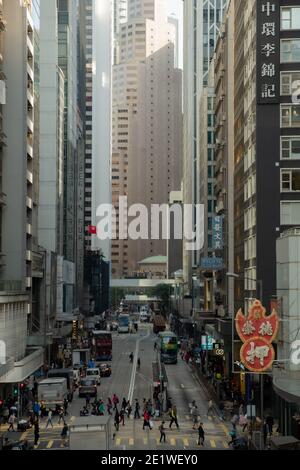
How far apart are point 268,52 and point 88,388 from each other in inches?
1054

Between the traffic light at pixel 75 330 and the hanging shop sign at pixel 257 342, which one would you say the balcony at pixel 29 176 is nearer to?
the traffic light at pixel 75 330

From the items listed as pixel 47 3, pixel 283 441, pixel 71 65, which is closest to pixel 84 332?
pixel 71 65

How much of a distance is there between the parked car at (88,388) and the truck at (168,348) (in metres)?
26.7

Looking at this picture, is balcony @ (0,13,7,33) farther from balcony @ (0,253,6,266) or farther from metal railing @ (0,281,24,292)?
metal railing @ (0,281,24,292)

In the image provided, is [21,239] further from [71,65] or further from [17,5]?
[71,65]

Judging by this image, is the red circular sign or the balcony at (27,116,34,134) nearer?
the red circular sign

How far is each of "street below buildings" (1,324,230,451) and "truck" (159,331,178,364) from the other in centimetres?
114

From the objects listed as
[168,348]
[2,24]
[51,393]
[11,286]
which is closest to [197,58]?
[168,348]

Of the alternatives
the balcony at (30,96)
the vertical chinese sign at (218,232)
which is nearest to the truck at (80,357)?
the vertical chinese sign at (218,232)

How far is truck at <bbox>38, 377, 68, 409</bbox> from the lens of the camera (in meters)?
53.3

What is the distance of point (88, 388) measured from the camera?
202ft

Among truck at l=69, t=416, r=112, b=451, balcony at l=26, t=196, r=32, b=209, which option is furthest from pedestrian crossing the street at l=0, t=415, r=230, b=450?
balcony at l=26, t=196, r=32, b=209
